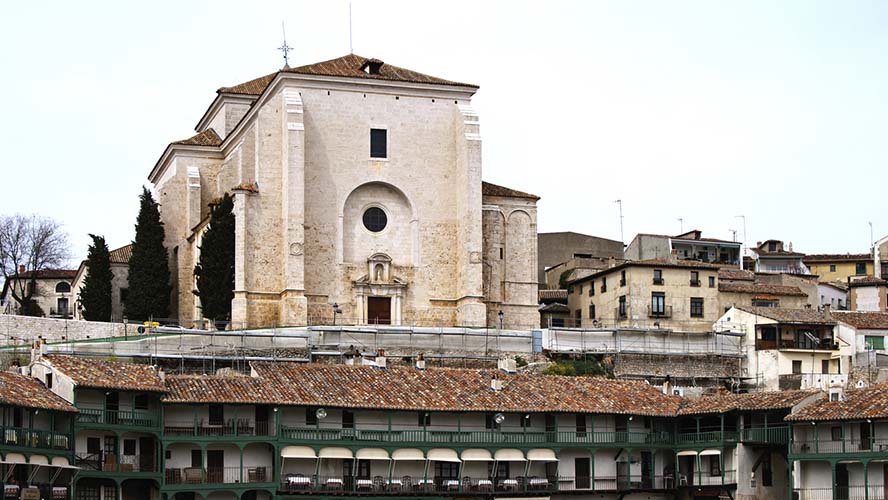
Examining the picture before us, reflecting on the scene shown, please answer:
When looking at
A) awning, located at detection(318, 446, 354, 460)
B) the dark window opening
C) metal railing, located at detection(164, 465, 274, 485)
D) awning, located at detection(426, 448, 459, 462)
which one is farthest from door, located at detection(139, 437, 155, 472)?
the dark window opening

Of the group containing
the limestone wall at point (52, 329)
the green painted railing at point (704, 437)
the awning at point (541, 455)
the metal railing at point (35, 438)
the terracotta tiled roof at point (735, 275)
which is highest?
the terracotta tiled roof at point (735, 275)

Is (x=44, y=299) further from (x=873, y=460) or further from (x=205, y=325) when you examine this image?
(x=873, y=460)

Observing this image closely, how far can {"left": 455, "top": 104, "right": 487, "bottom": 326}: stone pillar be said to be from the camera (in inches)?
3123

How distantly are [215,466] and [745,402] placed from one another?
2079 cm

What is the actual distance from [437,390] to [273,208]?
21.1 metres

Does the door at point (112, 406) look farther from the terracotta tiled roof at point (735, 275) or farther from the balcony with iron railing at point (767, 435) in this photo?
the terracotta tiled roof at point (735, 275)

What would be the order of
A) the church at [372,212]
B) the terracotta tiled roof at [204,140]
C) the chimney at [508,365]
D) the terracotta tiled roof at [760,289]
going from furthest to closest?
1. the terracotta tiled roof at [204,140]
2. the terracotta tiled roof at [760,289]
3. the church at [372,212]
4. the chimney at [508,365]

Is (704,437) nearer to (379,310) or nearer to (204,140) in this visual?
(379,310)

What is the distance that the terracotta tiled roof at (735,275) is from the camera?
298ft

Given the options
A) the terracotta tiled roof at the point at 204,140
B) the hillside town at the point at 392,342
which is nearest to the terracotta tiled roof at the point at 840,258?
the hillside town at the point at 392,342

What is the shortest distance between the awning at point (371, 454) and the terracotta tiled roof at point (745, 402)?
1246cm

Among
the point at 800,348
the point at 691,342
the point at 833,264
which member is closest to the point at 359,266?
the point at 691,342

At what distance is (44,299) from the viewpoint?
100 m

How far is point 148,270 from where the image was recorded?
83.6m
